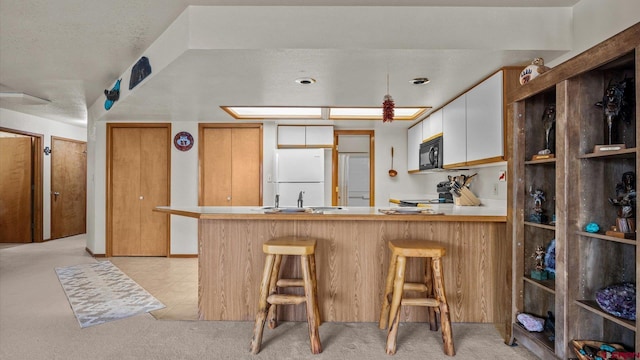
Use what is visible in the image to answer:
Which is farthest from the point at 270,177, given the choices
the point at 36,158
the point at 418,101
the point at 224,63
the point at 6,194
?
the point at 6,194

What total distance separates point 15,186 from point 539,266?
7.08 metres

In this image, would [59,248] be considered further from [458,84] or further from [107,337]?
[458,84]

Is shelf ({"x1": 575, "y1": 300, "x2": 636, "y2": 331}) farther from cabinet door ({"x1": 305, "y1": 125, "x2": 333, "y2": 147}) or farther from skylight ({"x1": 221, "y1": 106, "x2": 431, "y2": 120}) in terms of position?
cabinet door ({"x1": 305, "y1": 125, "x2": 333, "y2": 147})

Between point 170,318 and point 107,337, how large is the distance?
44 centimetres

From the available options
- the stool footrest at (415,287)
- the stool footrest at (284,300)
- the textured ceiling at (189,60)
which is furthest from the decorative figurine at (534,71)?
the stool footrest at (284,300)

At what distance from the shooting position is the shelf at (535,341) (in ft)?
6.33

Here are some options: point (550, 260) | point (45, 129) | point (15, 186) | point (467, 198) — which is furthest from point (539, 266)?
point (15, 186)

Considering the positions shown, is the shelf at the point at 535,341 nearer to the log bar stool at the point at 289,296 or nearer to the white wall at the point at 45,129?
the log bar stool at the point at 289,296

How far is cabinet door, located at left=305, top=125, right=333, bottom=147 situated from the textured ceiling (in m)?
1.26

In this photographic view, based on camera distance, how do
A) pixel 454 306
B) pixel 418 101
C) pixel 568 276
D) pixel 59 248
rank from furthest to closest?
1. pixel 59 248
2. pixel 418 101
3. pixel 454 306
4. pixel 568 276

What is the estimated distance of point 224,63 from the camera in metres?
2.44

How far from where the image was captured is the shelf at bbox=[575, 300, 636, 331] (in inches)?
58.1

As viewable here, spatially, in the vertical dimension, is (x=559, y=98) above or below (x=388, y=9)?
below

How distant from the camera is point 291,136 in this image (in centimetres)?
485
